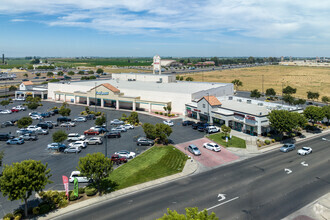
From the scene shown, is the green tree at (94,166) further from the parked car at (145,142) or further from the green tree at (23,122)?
the green tree at (23,122)

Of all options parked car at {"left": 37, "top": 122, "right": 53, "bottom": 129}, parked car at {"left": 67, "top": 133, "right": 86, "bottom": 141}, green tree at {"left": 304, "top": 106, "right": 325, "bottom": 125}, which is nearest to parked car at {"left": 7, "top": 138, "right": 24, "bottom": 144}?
parked car at {"left": 67, "top": 133, "right": 86, "bottom": 141}

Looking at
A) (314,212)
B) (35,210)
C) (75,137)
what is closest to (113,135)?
(75,137)

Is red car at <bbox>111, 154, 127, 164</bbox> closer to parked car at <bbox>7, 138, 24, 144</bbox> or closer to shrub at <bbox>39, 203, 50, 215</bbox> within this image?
shrub at <bbox>39, 203, 50, 215</bbox>

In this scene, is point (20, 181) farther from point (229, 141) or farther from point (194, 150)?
point (229, 141)

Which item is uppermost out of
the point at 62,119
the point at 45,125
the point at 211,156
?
the point at 62,119

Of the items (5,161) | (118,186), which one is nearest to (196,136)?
(118,186)

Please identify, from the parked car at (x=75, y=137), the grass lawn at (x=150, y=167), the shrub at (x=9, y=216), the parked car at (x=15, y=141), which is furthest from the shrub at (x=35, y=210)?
the parked car at (x=15, y=141)
